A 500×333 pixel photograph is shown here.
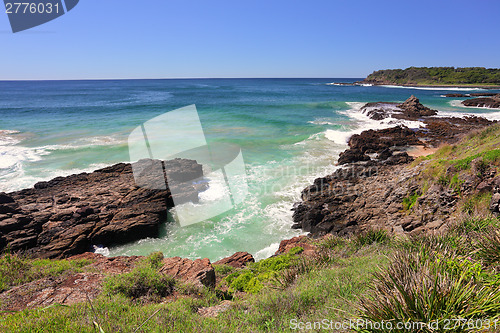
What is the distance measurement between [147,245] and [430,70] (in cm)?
16343

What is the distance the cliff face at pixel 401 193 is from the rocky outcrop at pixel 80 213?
6794 millimetres

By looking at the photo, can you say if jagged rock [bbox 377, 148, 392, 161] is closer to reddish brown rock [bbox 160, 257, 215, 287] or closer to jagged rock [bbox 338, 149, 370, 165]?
jagged rock [bbox 338, 149, 370, 165]

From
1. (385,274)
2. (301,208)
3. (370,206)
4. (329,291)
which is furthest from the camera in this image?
(301,208)

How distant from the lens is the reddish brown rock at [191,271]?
5.96 meters

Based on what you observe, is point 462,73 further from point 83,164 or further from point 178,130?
point 83,164

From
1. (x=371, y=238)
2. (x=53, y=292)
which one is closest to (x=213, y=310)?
(x=53, y=292)

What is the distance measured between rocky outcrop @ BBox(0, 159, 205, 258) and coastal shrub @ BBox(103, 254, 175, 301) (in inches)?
228

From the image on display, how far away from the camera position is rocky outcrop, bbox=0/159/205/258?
9.58 metres

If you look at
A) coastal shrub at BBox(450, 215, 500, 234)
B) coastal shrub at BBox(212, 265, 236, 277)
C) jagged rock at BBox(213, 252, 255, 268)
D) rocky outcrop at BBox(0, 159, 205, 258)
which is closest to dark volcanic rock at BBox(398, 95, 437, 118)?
rocky outcrop at BBox(0, 159, 205, 258)

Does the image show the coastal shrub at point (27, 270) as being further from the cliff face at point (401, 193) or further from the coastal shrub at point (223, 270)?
Answer: the cliff face at point (401, 193)

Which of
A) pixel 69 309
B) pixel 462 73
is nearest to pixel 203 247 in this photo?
pixel 69 309

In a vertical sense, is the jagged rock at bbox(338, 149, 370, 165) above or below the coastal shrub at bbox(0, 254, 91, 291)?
above

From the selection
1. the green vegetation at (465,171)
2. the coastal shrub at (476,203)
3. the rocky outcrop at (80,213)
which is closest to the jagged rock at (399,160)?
the green vegetation at (465,171)

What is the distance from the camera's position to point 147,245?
34.8 feet
